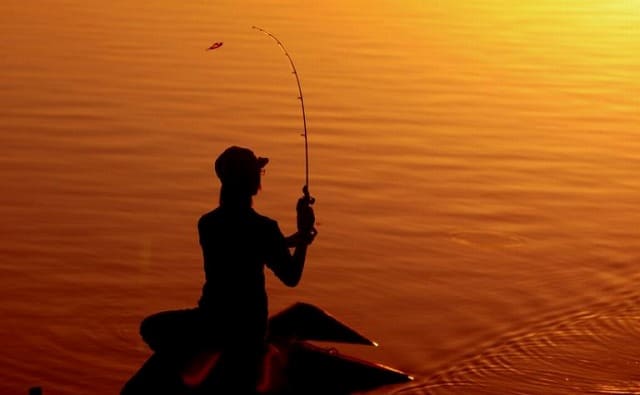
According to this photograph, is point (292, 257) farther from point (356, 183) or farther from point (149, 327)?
point (356, 183)

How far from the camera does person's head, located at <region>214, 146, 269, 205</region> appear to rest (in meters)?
6.54

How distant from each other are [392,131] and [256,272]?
788cm

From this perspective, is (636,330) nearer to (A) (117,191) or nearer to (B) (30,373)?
(B) (30,373)

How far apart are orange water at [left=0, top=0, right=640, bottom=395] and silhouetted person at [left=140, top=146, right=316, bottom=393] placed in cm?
189

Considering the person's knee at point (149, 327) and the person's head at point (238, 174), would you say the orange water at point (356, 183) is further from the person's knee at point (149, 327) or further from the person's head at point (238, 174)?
the person's head at point (238, 174)

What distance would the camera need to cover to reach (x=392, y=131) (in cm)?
1449

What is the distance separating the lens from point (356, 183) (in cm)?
1266

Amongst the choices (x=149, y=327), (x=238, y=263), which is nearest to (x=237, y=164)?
(x=238, y=263)

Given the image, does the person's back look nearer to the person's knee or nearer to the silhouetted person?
the silhouetted person

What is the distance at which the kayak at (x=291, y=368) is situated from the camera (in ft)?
20.9

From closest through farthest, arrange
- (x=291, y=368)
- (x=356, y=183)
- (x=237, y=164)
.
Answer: (x=237, y=164) < (x=291, y=368) < (x=356, y=183)

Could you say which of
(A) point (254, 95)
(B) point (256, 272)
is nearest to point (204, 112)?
(A) point (254, 95)

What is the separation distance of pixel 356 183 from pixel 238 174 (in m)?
6.14

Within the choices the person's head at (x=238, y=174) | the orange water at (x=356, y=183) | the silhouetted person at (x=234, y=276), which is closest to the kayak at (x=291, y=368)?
the silhouetted person at (x=234, y=276)
